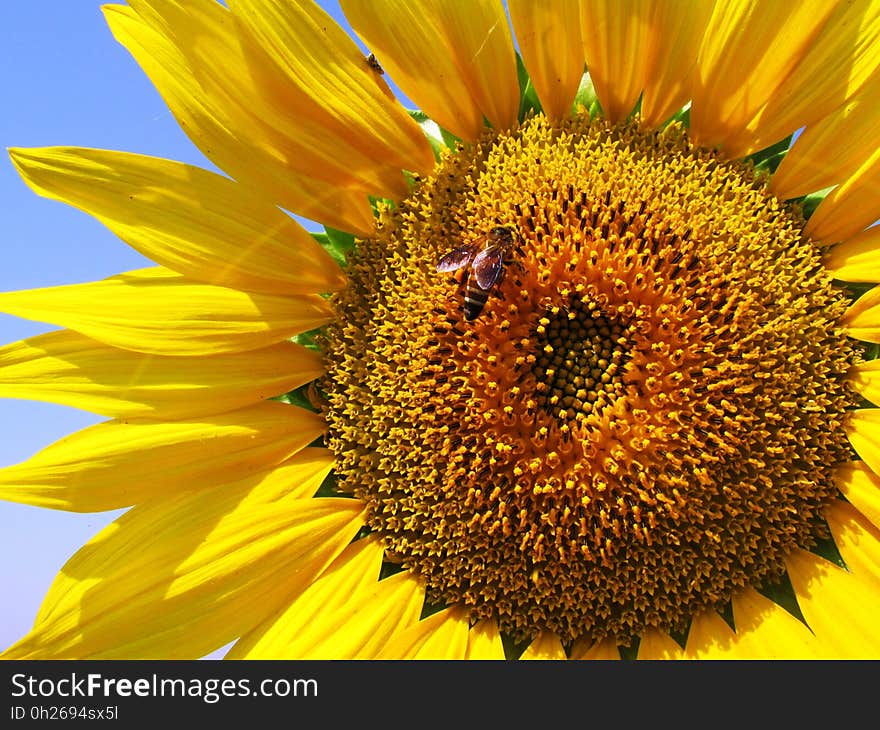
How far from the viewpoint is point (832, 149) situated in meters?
3.04

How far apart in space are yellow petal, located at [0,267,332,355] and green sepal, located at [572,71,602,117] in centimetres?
121

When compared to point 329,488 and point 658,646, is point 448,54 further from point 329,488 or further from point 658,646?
point 658,646

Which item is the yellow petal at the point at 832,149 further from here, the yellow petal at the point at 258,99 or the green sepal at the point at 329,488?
the green sepal at the point at 329,488

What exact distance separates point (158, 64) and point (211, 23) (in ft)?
0.73

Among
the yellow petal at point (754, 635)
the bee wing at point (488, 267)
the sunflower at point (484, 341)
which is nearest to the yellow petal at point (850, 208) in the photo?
Result: the sunflower at point (484, 341)

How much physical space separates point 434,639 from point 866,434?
1.56 m

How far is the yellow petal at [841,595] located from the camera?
9.64ft

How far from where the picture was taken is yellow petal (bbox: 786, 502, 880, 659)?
294cm

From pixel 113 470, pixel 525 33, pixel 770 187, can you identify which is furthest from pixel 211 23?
pixel 770 187

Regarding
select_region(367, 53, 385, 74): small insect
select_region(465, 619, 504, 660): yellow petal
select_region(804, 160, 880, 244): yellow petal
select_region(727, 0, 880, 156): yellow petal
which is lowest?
select_region(465, 619, 504, 660): yellow petal

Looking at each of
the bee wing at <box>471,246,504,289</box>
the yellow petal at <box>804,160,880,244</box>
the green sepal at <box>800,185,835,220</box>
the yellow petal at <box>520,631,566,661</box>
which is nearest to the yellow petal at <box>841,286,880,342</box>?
the yellow petal at <box>804,160,880,244</box>

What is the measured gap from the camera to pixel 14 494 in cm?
308

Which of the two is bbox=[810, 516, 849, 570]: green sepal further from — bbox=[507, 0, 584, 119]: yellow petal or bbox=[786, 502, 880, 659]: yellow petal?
bbox=[507, 0, 584, 119]: yellow petal

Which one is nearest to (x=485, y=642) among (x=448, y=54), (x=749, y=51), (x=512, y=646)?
(x=512, y=646)
